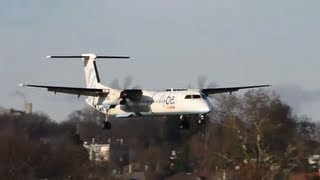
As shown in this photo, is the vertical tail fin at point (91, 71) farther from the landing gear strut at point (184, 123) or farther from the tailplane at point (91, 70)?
the landing gear strut at point (184, 123)

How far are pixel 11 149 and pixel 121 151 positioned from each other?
31.9 m

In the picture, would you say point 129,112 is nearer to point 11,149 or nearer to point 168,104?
point 168,104

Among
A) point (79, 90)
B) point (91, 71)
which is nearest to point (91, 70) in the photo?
point (91, 71)

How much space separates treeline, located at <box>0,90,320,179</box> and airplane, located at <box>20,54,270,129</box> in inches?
637

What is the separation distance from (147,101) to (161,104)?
1.56 m

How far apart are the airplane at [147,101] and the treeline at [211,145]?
16.2 m

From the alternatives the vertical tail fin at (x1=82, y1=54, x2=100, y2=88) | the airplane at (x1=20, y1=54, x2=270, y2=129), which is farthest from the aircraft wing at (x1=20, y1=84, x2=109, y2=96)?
the vertical tail fin at (x1=82, y1=54, x2=100, y2=88)

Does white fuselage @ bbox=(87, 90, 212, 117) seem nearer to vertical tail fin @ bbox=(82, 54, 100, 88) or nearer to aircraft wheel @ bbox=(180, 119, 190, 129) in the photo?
aircraft wheel @ bbox=(180, 119, 190, 129)

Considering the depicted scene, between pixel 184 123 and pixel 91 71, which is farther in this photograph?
pixel 91 71

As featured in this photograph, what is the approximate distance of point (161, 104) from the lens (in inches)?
2432

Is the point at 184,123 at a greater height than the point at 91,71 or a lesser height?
lesser

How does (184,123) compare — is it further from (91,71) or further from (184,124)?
(91,71)

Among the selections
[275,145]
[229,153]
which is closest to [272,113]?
[275,145]

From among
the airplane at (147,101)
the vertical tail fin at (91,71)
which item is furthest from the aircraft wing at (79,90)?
the vertical tail fin at (91,71)
